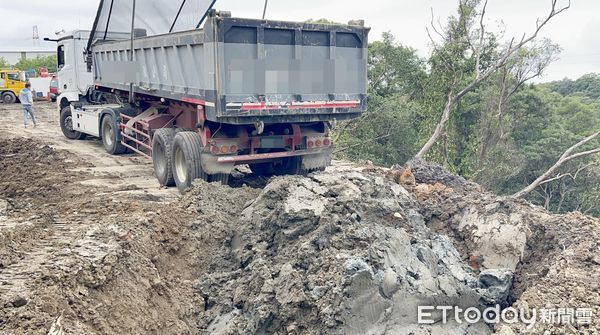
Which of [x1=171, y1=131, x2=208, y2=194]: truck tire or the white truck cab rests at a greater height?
the white truck cab

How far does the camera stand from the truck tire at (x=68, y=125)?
15211 mm

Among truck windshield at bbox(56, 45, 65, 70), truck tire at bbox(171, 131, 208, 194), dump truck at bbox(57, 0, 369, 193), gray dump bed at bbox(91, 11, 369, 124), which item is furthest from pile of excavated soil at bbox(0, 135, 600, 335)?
truck windshield at bbox(56, 45, 65, 70)

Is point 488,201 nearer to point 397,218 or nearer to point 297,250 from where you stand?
point 397,218

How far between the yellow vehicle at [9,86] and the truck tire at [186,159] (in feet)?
76.1

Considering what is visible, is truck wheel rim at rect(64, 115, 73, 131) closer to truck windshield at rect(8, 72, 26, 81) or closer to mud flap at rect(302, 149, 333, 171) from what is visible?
mud flap at rect(302, 149, 333, 171)

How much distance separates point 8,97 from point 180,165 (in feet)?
77.0

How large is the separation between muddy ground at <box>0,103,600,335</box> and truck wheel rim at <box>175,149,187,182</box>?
1198 millimetres

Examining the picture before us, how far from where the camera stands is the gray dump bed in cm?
763

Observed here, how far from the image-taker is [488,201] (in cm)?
727

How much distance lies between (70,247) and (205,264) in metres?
1.43

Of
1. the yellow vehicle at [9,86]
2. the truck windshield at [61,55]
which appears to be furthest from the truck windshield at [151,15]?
the yellow vehicle at [9,86]

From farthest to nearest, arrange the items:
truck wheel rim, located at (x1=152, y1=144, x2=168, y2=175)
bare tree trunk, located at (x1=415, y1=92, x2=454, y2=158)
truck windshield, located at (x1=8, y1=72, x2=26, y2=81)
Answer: truck windshield, located at (x1=8, y1=72, x2=26, y2=81)
bare tree trunk, located at (x1=415, y1=92, x2=454, y2=158)
truck wheel rim, located at (x1=152, y1=144, x2=168, y2=175)

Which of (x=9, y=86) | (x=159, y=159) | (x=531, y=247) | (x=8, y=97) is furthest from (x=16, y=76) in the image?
(x=531, y=247)

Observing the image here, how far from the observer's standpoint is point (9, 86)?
28.7 meters
